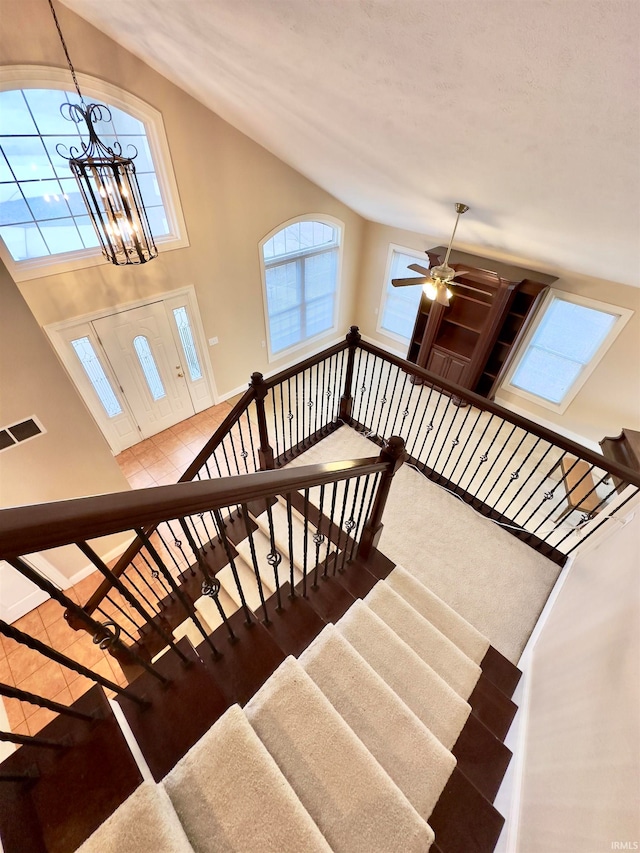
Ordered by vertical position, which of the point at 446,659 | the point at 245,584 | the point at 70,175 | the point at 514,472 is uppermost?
the point at 70,175

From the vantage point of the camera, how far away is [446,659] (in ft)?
6.32

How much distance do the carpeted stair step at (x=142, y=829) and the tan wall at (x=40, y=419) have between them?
260cm

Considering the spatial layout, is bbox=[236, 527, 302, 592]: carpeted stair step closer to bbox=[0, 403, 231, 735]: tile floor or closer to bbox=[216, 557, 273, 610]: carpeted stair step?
bbox=[216, 557, 273, 610]: carpeted stair step

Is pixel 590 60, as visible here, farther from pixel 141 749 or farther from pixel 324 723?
pixel 141 749

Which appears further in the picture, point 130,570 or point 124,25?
point 130,570

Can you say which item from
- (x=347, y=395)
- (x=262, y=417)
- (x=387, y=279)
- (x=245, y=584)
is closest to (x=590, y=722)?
(x=245, y=584)

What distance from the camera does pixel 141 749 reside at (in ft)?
3.72

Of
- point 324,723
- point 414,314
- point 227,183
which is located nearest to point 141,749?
point 324,723

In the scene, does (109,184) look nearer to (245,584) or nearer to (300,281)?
(245,584)

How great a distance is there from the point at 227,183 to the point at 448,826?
17.7ft

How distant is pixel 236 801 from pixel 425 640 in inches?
48.1

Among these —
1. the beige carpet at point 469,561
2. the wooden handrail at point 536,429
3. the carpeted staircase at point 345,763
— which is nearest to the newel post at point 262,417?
the wooden handrail at point 536,429

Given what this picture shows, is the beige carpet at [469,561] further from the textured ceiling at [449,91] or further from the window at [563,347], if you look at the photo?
the window at [563,347]

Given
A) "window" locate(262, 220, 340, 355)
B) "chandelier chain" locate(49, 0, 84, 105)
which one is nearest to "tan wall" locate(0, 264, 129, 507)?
"chandelier chain" locate(49, 0, 84, 105)
